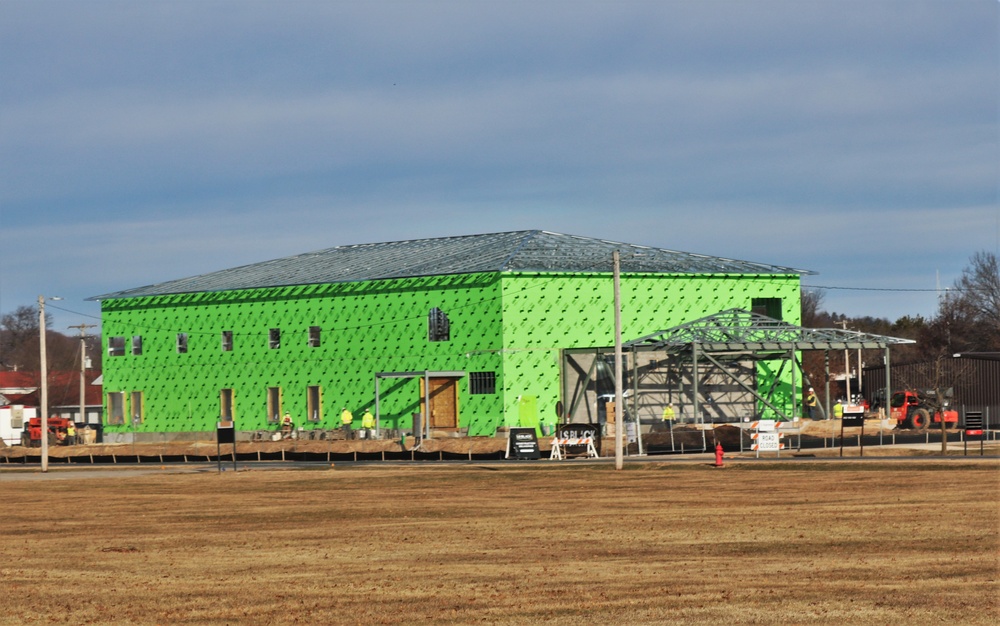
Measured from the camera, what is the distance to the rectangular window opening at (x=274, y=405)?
81.5 metres

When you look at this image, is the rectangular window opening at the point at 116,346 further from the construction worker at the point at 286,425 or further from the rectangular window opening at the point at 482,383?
the rectangular window opening at the point at 482,383

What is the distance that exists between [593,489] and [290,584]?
18.5m

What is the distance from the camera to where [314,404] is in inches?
3164

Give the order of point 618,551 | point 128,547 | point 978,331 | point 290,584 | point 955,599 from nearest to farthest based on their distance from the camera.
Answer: point 955,599 → point 290,584 → point 618,551 → point 128,547 → point 978,331

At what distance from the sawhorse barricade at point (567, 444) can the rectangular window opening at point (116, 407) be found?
41.1 meters

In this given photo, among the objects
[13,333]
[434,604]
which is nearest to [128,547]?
[434,604]

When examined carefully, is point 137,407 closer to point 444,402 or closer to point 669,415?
Answer: point 444,402

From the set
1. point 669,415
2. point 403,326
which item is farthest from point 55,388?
point 669,415

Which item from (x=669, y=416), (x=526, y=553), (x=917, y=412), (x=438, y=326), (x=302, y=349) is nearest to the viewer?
(x=526, y=553)

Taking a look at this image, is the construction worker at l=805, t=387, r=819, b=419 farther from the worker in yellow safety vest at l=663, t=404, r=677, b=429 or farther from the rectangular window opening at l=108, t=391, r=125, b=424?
the rectangular window opening at l=108, t=391, r=125, b=424

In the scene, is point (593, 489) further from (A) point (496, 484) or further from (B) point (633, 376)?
(B) point (633, 376)

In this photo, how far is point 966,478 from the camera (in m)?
35.7

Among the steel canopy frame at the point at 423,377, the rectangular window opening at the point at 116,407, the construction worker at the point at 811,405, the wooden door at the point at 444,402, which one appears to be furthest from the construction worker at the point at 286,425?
the construction worker at the point at 811,405

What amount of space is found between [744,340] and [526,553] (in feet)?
168
